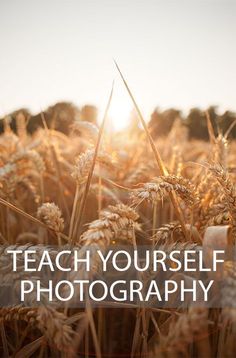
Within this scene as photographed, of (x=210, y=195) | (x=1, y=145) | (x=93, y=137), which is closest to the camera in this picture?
(x=210, y=195)

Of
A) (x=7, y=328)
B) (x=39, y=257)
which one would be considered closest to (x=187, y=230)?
(x=39, y=257)

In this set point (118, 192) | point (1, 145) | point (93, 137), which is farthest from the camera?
point (1, 145)

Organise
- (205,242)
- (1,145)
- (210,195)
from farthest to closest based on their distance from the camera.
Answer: (1,145)
(210,195)
(205,242)

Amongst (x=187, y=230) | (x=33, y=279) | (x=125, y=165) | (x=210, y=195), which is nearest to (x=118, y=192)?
(x=125, y=165)

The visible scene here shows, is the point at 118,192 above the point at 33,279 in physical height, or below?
above

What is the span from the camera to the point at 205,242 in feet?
2.41

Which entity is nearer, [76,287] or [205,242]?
[76,287]

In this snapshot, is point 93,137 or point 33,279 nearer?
point 33,279

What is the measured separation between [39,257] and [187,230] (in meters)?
0.31

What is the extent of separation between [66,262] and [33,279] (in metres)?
0.14

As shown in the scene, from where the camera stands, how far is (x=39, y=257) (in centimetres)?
86

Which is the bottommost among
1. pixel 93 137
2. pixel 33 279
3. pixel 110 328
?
pixel 110 328

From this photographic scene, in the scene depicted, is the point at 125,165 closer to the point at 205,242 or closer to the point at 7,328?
the point at 7,328

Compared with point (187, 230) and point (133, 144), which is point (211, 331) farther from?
point (133, 144)
